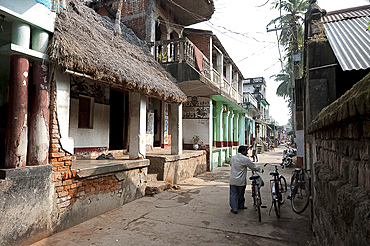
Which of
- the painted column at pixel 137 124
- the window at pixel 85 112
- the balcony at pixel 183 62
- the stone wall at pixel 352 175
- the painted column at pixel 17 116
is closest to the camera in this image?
the stone wall at pixel 352 175

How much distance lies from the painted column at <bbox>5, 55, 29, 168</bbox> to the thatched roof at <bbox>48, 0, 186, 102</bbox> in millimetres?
551

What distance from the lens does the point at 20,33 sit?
4086 millimetres

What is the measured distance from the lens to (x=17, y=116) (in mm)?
4023

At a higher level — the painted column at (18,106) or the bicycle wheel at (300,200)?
the painted column at (18,106)

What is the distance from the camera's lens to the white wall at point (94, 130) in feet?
24.4

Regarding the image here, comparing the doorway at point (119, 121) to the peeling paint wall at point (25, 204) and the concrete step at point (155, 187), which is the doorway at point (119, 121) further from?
the peeling paint wall at point (25, 204)

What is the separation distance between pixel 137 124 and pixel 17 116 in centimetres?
349

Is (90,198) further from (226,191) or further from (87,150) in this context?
(226,191)

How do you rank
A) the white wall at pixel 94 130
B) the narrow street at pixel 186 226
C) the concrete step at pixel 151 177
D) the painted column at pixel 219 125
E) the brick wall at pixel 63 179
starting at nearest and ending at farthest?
the narrow street at pixel 186 226 < the brick wall at pixel 63 179 < the white wall at pixel 94 130 < the concrete step at pixel 151 177 < the painted column at pixel 219 125

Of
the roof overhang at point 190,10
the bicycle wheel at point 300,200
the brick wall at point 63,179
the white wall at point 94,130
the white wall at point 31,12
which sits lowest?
the bicycle wheel at point 300,200

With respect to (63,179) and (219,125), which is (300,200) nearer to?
(63,179)

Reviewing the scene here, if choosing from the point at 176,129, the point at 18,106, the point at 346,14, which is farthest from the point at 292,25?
the point at 18,106

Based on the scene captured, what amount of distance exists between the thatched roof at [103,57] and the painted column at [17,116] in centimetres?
55

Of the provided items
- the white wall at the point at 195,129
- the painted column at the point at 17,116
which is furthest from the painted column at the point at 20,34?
the white wall at the point at 195,129
